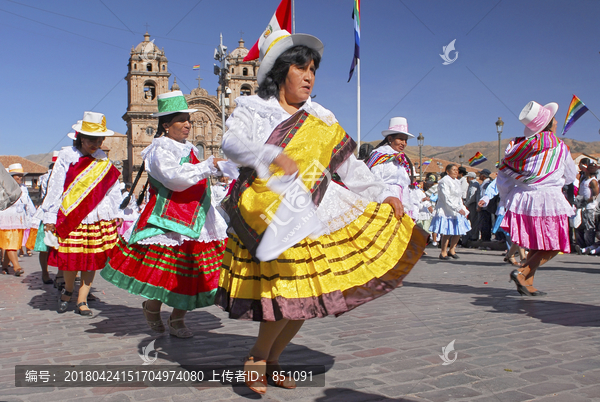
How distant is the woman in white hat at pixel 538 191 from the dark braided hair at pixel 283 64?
3780 millimetres

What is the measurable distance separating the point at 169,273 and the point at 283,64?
2.14 metres

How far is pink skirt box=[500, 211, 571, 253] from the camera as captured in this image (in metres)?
5.79

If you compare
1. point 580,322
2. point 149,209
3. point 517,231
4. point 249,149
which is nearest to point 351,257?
point 249,149

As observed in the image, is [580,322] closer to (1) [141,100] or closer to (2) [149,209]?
(2) [149,209]

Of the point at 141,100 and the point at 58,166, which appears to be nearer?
the point at 58,166

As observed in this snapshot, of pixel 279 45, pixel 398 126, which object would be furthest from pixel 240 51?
pixel 279 45

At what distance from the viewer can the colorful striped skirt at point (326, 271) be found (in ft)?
8.84

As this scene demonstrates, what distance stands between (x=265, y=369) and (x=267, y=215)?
97cm

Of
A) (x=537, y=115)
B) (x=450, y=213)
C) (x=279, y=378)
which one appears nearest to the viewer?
(x=279, y=378)

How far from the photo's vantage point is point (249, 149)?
2748 millimetres

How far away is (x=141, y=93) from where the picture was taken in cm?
7569

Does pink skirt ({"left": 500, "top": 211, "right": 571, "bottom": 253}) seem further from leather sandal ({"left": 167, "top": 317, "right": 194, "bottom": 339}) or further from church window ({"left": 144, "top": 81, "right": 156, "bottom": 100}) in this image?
church window ({"left": 144, "top": 81, "right": 156, "bottom": 100})

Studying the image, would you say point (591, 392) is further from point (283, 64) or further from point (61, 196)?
point (61, 196)

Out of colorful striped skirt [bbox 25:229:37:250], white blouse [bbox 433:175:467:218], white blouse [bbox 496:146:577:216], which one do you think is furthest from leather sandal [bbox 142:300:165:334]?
colorful striped skirt [bbox 25:229:37:250]
